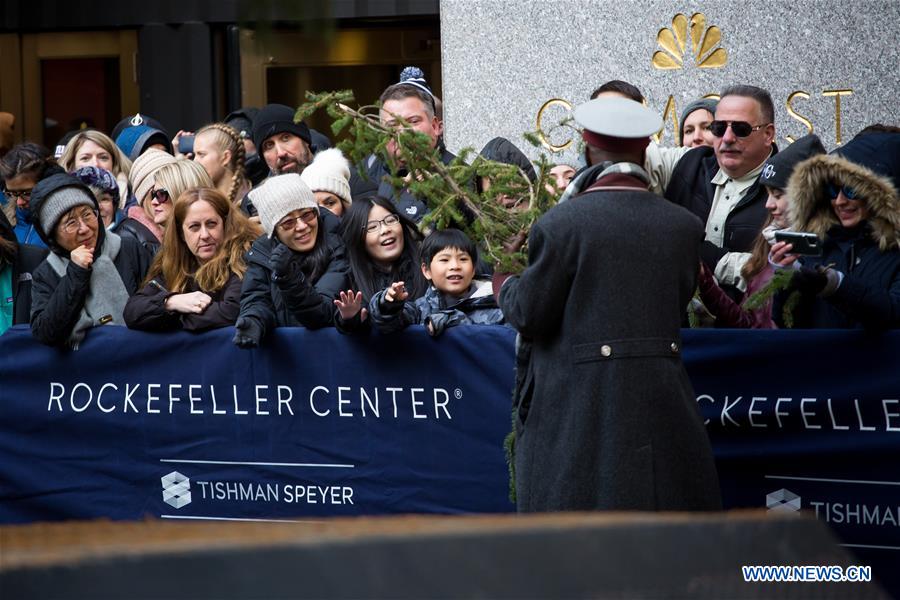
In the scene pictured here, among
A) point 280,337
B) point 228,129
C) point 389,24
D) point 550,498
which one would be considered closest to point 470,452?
point 280,337

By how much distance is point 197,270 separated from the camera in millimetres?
7098

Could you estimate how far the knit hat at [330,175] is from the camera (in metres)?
7.76

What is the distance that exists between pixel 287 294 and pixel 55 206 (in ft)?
5.57

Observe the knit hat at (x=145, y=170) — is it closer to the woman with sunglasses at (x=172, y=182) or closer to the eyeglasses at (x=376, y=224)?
the woman with sunglasses at (x=172, y=182)

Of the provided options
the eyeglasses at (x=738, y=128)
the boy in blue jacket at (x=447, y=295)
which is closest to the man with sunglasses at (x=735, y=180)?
the eyeglasses at (x=738, y=128)

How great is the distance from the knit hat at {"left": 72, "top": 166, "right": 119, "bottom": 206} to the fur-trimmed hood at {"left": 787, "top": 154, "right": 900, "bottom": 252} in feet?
14.7

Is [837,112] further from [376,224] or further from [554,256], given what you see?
[554,256]

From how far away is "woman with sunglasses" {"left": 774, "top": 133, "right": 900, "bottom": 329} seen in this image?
543 centimetres

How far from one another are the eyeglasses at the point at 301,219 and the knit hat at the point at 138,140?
369 centimetres

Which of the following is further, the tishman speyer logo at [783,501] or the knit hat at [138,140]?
the knit hat at [138,140]

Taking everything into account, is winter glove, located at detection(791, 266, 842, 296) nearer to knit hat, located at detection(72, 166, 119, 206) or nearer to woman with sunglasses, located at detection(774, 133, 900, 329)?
woman with sunglasses, located at detection(774, 133, 900, 329)

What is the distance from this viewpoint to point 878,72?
8617 millimetres

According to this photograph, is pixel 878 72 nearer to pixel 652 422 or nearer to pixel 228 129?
pixel 228 129

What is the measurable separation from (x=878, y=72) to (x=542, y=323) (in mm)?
4820
